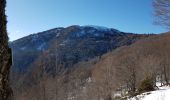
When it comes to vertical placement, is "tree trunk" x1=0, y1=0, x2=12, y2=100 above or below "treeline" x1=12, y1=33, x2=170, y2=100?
above

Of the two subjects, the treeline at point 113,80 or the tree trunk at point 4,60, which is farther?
the treeline at point 113,80

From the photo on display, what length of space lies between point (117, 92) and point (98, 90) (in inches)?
276

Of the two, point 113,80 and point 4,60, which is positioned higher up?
point 4,60

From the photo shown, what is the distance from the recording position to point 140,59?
219 ft

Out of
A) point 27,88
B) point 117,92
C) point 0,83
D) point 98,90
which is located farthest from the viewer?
point 117,92

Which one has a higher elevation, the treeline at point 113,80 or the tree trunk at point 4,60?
the tree trunk at point 4,60

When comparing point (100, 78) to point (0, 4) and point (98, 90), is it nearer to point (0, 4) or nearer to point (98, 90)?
point (98, 90)

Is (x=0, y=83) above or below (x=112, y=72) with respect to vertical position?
above

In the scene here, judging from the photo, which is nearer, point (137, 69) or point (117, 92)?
point (137, 69)

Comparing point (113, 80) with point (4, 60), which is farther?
point (113, 80)

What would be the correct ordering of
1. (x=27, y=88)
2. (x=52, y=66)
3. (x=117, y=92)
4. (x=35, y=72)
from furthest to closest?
(x=117, y=92), (x=52, y=66), (x=27, y=88), (x=35, y=72)

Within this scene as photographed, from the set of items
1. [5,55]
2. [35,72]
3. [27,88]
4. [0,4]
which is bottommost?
[27,88]

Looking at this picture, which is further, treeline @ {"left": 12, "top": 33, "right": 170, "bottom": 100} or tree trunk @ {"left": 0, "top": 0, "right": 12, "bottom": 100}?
treeline @ {"left": 12, "top": 33, "right": 170, "bottom": 100}


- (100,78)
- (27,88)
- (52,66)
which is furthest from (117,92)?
(27,88)
